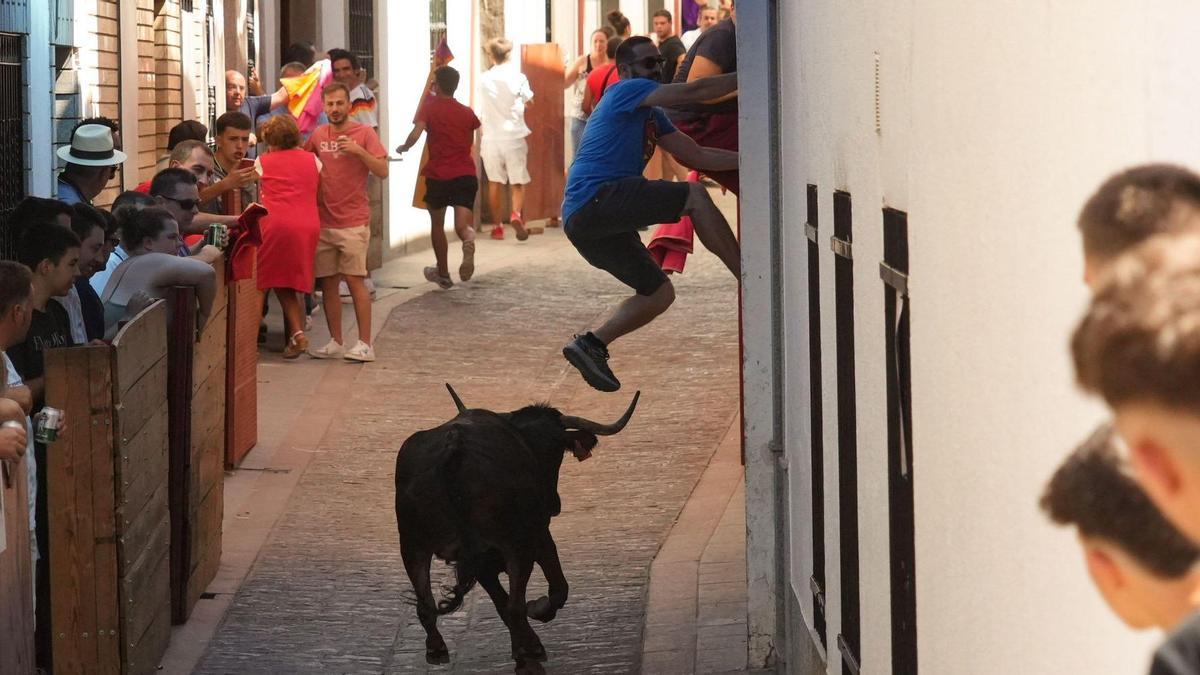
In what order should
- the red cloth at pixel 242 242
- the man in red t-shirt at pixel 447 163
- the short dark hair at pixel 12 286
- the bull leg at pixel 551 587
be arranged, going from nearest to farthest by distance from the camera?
the short dark hair at pixel 12 286 < the bull leg at pixel 551 587 < the red cloth at pixel 242 242 < the man in red t-shirt at pixel 447 163

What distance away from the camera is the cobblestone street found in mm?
7637

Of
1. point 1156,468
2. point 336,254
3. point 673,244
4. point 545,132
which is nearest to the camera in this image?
point 1156,468

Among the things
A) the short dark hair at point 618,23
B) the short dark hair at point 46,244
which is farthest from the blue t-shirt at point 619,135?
the short dark hair at point 618,23

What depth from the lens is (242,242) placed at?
9.31m

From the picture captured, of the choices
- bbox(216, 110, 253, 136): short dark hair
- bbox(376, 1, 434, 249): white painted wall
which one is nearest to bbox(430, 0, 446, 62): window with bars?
bbox(376, 1, 434, 249): white painted wall

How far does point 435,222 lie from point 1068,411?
14.8 metres

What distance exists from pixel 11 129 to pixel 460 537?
446 cm

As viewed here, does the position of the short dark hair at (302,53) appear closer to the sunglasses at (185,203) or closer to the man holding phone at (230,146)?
the man holding phone at (230,146)

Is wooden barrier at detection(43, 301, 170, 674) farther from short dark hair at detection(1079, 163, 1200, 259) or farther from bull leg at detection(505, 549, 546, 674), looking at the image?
short dark hair at detection(1079, 163, 1200, 259)

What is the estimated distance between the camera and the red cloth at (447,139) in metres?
17.0

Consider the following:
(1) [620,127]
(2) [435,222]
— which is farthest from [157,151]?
(1) [620,127]

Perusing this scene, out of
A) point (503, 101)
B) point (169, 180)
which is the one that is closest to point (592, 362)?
point (169, 180)

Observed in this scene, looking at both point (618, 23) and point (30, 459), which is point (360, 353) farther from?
point (618, 23)

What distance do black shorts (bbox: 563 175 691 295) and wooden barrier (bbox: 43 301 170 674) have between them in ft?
9.86
